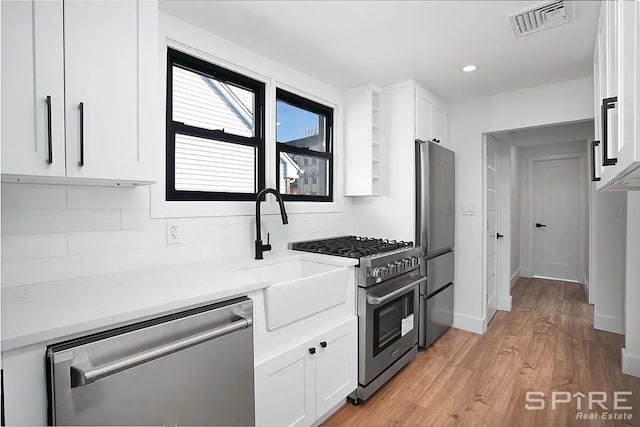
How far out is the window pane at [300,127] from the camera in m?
2.69

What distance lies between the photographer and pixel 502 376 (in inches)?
96.6

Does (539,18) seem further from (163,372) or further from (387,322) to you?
(163,372)

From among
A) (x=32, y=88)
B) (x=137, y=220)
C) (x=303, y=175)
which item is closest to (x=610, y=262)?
(x=303, y=175)

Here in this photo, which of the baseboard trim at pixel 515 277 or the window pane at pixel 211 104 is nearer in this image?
the window pane at pixel 211 104

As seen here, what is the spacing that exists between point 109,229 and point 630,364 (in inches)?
148

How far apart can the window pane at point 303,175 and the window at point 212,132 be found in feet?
0.99

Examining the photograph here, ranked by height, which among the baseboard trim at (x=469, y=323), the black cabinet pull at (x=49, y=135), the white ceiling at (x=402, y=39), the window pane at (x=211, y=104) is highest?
the white ceiling at (x=402, y=39)

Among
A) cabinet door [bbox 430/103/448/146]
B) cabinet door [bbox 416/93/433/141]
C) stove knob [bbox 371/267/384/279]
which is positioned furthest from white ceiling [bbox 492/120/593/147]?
stove knob [bbox 371/267/384/279]

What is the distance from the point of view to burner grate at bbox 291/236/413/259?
228 cm

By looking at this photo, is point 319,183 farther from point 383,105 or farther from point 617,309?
point 617,309

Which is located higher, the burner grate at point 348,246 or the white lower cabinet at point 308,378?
the burner grate at point 348,246

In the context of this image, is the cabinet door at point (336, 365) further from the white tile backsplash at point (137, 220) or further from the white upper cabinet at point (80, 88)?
the white upper cabinet at point (80, 88)

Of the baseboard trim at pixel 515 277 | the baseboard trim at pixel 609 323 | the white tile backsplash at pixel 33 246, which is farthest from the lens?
the baseboard trim at pixel 515 277

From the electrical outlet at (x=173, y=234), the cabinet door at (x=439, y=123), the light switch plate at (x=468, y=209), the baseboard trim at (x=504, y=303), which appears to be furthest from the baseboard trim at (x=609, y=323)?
the electrical outlet at (x=173, y=234)
